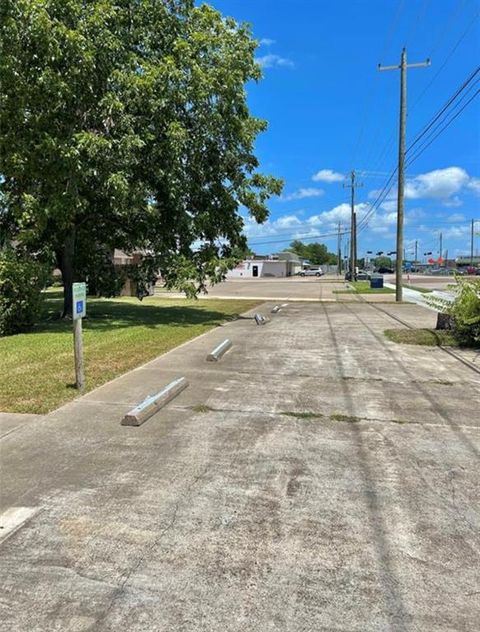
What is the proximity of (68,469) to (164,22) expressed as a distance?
47.2 feet

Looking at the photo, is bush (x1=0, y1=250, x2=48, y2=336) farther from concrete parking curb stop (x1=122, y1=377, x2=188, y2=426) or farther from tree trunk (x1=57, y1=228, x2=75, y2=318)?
concrete parking curb stop (x1=122, y1=377, x2=188, y2=426)

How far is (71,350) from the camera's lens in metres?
10.4

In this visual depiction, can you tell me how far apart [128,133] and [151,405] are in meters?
9.48

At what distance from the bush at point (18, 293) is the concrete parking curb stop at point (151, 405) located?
21.4 feet

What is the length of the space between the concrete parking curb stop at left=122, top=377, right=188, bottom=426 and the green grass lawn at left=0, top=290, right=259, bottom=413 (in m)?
1.10

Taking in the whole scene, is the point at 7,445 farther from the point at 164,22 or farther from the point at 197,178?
the point at 164,22

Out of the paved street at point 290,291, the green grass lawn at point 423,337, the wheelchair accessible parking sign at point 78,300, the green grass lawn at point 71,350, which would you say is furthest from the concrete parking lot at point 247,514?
the paved street at point 290,291

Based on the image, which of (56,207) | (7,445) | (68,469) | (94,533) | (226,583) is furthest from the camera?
(56,207)

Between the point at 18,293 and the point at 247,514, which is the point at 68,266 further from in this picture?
the point at 247,514

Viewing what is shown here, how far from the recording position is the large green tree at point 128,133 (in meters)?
12.6

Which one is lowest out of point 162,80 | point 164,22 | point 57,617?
point 57,617

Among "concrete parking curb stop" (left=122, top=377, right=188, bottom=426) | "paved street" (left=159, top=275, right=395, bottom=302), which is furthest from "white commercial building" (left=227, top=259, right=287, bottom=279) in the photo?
"concrete parking curb stop" (left=122, top=377, right=188, bottom=426)

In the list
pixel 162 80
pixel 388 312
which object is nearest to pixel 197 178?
pixel 162 80

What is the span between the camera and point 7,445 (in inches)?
199
